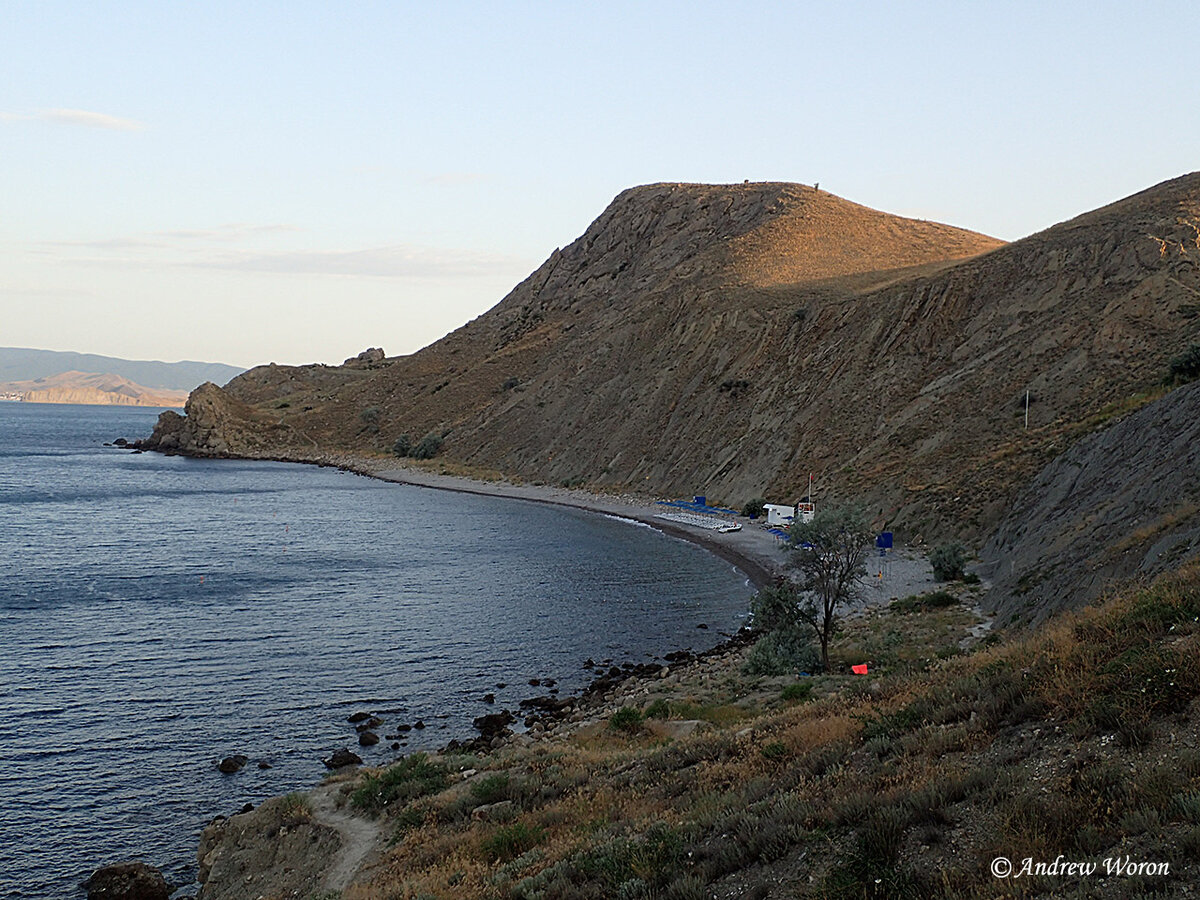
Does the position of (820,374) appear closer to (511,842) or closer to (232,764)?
(232,764)

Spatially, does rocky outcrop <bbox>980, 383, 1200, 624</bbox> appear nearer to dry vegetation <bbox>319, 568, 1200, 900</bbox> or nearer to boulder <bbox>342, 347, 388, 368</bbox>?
dry vegetation <bbox>319, 568, 1200, 900</bbox>

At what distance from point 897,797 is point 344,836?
10037mm

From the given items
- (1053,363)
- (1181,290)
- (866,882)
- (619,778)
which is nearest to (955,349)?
(1053,363)

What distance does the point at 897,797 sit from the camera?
8047mm

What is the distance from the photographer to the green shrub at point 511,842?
1130 centimetres

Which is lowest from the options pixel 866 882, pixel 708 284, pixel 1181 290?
pixel 866 882

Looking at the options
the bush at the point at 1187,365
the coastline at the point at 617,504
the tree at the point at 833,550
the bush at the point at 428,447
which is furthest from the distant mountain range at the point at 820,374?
the tree at the point at 833,550

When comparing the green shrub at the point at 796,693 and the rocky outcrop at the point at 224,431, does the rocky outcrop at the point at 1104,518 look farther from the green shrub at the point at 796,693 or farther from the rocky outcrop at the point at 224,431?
the rocky outcrop at the point at 224,431

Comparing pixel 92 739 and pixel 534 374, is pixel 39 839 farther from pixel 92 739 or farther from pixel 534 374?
pixel 534 374

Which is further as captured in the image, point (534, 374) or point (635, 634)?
point (534, 374)

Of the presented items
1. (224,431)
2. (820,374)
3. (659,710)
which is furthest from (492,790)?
(224,431)

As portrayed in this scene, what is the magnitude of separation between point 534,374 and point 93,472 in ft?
176

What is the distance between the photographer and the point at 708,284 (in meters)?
92.9

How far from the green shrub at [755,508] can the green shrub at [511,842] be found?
164 feet
